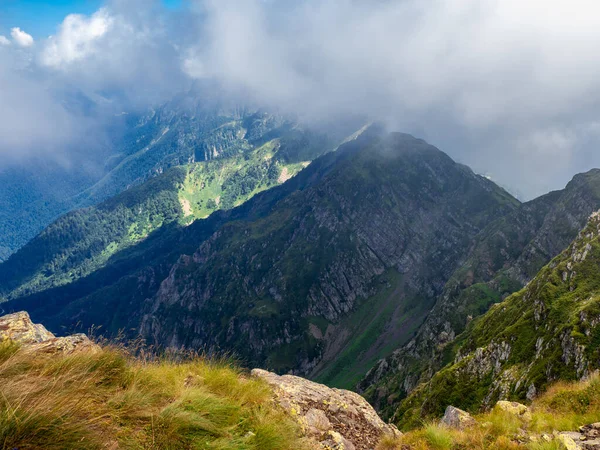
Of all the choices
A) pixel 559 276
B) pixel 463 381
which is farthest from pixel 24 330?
pixel 559 276

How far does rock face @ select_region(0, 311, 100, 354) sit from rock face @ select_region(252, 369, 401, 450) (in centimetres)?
713

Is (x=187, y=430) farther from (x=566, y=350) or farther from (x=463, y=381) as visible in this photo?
(x=463, y=381)

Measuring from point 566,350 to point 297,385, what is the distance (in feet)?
214

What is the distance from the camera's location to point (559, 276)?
90188 millimetres

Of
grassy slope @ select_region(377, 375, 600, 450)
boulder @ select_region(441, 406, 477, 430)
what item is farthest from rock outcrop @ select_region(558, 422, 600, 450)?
boulder @ select_region(441, 406, 477, 430)

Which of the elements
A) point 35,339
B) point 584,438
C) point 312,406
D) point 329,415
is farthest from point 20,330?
point 584,438

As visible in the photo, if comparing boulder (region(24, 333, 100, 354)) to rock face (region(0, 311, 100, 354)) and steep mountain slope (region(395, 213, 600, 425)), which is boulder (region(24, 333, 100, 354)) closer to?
rock face (region(0, 311, 100, 354))

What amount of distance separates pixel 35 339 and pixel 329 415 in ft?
36.7

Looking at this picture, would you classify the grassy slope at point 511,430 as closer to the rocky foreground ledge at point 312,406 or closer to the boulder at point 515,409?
the boulder at point 515,409

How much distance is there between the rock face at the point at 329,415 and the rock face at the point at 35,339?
23.4 ft

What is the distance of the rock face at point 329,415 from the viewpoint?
11.8 metres

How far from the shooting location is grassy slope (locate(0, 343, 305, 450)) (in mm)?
6059

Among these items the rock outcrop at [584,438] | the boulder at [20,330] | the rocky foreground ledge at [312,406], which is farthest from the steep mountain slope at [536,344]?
the boulder at [20,330]

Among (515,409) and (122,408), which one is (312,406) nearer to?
(122,408)
